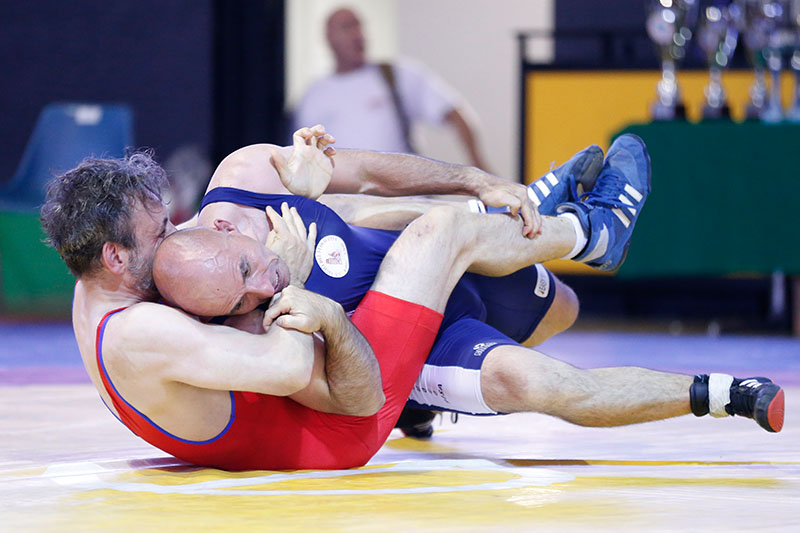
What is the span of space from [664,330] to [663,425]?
2846 millimetres

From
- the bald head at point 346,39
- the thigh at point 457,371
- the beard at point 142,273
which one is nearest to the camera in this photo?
the beard at point 142,273

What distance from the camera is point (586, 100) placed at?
5668mm

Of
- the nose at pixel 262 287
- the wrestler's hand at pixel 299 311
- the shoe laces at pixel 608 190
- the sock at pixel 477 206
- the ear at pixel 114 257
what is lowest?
the wrestler's hand at pixel 299 311

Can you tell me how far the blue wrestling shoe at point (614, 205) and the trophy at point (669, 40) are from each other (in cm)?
219

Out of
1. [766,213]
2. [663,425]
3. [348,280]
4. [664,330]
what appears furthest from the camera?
[664,330]

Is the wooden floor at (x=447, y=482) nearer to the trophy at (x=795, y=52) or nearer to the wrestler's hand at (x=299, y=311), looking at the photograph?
the wrestler's hand at (x=299, y=311)

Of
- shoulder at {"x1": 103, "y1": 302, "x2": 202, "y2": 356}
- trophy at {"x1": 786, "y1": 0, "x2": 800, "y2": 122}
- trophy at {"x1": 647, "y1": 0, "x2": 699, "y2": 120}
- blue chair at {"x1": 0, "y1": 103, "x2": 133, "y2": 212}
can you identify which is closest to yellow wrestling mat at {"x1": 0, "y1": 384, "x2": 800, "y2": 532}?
shoulder at {"x1": 103, "y1": 302, "x2": 202, "y2": 356}

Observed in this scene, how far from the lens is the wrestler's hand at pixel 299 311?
1.93 meters

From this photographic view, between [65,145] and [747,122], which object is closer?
[747,122]

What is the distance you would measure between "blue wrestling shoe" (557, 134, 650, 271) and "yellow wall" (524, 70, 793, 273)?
2864mm

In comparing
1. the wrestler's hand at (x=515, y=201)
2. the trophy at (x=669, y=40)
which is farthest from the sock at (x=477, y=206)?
the trophy at (x=669, y=40)

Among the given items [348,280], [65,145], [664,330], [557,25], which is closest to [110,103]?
[65,145]

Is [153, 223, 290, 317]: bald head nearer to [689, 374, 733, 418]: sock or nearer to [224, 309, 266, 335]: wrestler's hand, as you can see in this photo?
[224, 309, 266, 335]: wrestler's hand

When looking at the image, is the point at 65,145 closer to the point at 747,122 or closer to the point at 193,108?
the point at 193,108
